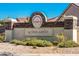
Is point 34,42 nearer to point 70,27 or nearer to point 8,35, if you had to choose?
point 70,27

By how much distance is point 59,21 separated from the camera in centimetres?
2662

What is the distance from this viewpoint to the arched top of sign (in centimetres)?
2633

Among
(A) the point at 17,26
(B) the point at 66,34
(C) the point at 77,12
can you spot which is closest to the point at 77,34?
(B) the point at 66,34

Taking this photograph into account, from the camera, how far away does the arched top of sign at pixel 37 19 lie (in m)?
26.3

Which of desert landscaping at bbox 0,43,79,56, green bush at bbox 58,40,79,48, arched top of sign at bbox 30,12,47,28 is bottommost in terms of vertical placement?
desert landscaping at bbox 0,43,79,56

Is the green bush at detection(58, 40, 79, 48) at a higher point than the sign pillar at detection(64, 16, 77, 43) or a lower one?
lower

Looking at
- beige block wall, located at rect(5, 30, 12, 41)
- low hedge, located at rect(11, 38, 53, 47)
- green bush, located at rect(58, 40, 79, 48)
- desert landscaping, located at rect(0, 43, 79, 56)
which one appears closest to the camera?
desert landscaping, located at rect(0, 43, 79, 56)

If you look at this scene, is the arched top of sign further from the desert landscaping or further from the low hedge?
the desert landscaping

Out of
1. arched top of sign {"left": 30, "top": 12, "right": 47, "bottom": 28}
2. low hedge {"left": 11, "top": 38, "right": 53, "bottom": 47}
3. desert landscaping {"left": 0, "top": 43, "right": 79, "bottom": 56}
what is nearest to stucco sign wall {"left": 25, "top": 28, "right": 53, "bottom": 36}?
arched top of sign {"left": 30, "top": 12, "right": 47, "bottom": 28}

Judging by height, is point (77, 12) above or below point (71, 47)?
above

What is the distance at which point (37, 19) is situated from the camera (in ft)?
87.7

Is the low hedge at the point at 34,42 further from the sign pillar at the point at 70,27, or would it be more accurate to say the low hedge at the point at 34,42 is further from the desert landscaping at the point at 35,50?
the sign pillar at the point at 70,27

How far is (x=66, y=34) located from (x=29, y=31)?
305 centimetres

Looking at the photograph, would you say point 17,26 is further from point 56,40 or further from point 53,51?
point 53,51
